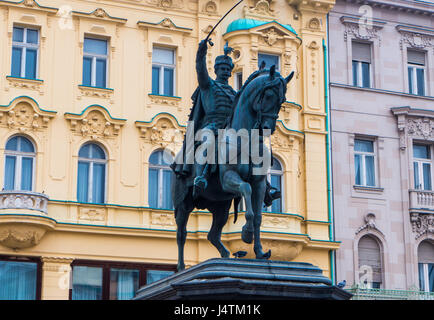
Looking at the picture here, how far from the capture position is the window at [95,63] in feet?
100

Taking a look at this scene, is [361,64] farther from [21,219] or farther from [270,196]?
[270,196]

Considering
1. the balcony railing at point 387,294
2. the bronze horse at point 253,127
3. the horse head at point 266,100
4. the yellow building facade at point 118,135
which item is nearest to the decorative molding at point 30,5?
the yellow building facade at point 118,135

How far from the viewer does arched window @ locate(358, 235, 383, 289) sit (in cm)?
3225

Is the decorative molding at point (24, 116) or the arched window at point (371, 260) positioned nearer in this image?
the decorative molding at point (24, 116)

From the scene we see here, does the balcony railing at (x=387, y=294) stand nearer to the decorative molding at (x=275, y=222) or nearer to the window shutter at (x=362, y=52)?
the decorative molding at (x=275, y=222)

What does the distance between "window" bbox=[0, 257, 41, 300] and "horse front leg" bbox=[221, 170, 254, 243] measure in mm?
15645

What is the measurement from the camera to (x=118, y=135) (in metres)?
30.1

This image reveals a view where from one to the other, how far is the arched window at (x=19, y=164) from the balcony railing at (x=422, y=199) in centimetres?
1341

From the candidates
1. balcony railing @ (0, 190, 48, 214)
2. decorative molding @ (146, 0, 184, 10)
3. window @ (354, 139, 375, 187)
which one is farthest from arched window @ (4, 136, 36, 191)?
window @ (354, 139, 375, 187)

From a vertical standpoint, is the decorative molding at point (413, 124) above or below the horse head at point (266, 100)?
above

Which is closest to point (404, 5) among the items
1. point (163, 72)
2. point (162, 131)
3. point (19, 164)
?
point (163, 72)

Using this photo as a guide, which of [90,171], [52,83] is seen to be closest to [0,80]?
[52,83]

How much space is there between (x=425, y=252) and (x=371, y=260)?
2230 millimetres
